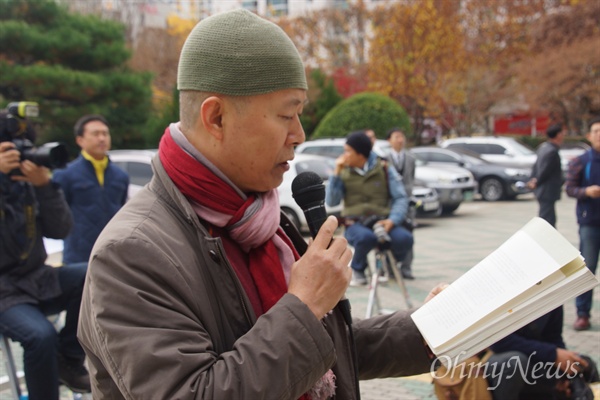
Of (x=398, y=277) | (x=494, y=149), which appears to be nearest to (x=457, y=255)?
(x=398, y=277)

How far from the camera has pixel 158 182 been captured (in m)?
1.74

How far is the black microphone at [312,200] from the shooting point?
5.94 ft

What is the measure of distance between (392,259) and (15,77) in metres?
16.8

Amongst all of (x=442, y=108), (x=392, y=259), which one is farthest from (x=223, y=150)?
(x=442, y=108)

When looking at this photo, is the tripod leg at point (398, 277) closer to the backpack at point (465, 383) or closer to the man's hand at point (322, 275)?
the backpack at point (465, 383)

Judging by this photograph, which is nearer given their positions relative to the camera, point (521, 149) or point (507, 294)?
point (507, 294)

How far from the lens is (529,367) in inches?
140

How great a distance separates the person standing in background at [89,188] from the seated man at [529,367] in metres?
3.50

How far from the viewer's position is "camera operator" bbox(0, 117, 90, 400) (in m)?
3.55

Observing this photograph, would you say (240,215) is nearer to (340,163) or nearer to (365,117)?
(340,163)

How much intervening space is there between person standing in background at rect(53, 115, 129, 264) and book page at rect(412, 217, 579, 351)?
4182 mm

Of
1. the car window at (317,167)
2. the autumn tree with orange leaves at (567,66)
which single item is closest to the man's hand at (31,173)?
the car window at (317,167)

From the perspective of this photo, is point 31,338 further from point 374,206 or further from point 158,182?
point 374,206

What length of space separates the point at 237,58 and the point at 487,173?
1801 centimetres
